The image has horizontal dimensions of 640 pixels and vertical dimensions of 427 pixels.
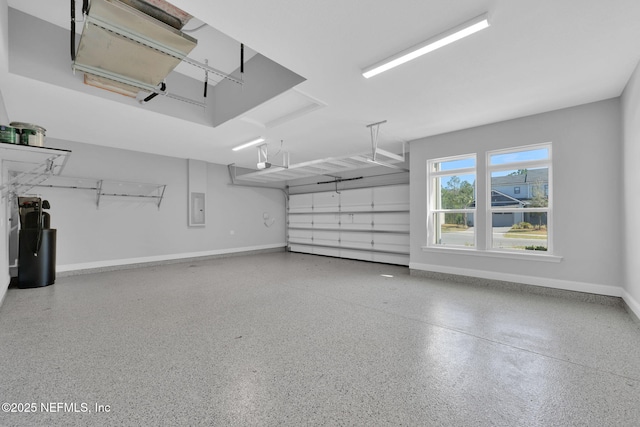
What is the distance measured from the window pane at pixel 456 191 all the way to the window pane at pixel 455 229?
0.19m

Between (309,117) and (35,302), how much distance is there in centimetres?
475

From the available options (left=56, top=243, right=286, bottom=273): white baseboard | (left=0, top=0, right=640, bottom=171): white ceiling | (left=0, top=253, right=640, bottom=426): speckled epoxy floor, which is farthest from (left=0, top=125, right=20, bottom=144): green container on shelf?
(left=56, top=243, right=286, bottom=273): white baseboard

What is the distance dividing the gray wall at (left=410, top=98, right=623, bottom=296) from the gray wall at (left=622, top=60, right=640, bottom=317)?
22 centimetres

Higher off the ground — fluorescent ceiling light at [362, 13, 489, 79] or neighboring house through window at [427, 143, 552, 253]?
fluorescent ceiling light at [362, 13, 489, 79]

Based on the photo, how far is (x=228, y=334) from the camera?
275 centimetres

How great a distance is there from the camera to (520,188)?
4512 millimetres

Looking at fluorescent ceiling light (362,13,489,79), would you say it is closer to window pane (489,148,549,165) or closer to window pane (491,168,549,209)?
window pane (489,148,549,165)

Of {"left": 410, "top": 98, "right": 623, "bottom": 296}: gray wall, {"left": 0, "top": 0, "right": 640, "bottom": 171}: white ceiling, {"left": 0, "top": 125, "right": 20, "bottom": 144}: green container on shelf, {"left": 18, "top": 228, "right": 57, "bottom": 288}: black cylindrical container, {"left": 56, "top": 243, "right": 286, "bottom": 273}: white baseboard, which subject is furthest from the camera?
{"left": 56, "top": 243, "right": 286, "bottom": 273}: white baseboard

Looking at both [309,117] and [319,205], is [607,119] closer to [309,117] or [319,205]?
[309,117]

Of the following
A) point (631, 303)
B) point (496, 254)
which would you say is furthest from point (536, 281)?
point (631, 303)

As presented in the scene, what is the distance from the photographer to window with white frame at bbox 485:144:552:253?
429 centimetres

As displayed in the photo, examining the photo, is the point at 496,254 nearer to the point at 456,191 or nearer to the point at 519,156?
the point at 456,191

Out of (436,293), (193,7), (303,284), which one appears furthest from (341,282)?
(193,7)

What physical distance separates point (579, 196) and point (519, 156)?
3.35 feet
